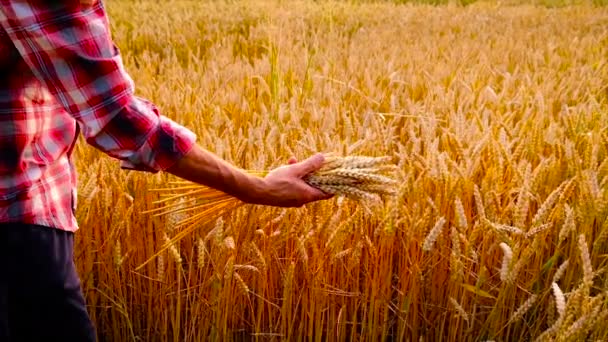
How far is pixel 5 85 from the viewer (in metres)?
1.02

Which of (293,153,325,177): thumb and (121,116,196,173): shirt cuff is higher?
(121,116,196,173): shirt cuff

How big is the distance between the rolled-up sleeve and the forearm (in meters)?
→ 0.04

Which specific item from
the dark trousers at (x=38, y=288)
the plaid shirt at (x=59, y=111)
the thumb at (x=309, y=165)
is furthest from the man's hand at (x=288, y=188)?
the dark trousers at (x=38, y=288)

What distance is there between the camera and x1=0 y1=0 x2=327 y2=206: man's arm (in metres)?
0.88

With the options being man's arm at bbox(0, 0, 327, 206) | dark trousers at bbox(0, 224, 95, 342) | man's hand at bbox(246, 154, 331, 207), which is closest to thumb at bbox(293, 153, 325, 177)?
man's hand at bbox(246, 154, 331, 207)

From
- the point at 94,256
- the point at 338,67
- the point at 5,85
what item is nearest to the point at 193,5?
the point at 338,67

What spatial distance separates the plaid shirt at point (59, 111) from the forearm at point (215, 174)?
26 millimetres

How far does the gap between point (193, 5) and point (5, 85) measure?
606cm

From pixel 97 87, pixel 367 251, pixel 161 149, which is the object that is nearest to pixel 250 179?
pixel 161 149

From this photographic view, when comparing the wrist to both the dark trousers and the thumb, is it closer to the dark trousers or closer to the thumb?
the thumb

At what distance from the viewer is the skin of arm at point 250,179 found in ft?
3.48

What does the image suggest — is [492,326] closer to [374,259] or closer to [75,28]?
[374,259]

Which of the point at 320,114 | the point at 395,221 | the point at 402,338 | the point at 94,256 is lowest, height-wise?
the point at 402,338

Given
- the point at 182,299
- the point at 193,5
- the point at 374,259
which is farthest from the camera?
the point at 193,5
